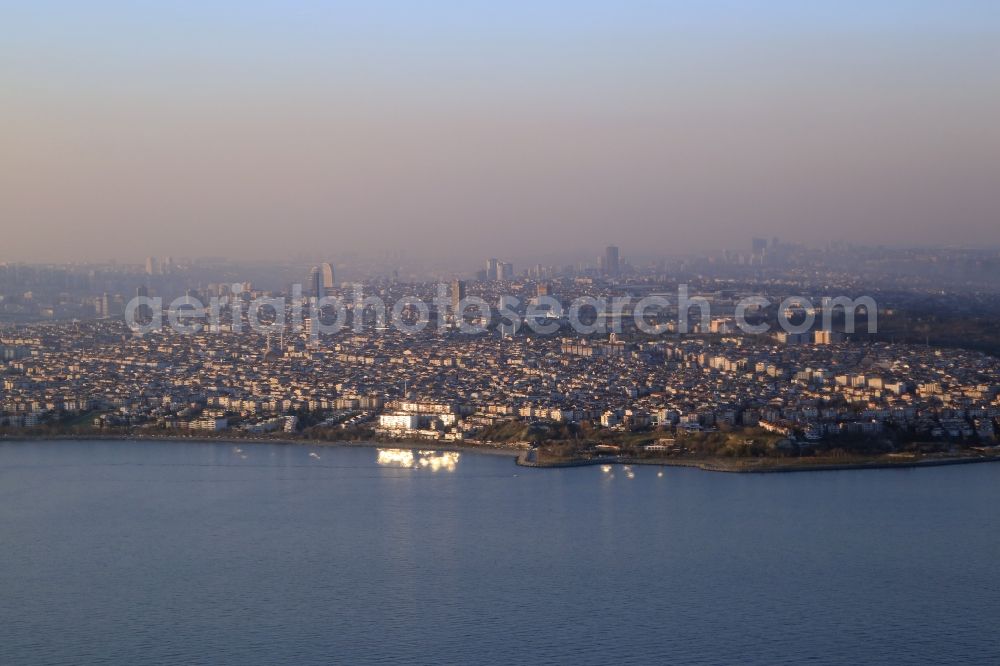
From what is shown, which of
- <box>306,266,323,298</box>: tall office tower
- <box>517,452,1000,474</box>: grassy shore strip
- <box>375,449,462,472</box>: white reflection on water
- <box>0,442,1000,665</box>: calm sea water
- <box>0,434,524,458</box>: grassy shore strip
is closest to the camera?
<box>0,442,1000,665</box>: calm sea water

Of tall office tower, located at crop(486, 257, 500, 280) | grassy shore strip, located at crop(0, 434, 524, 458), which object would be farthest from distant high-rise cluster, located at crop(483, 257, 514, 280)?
grassy shore strip, located at crop(0, 434, 524, 458)

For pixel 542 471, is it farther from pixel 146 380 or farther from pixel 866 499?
pixel 146 380

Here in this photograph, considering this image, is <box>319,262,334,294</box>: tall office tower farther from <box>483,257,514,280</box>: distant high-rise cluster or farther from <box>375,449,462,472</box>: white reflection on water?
<box>375,449,462,472</box>: white reflection on water

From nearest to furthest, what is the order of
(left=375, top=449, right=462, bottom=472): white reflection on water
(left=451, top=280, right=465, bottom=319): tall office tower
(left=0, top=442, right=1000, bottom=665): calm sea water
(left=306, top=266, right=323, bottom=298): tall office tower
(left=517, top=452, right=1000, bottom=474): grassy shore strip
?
(left=0, top=442, right=1000, bottom=665): calm sea water < (left=517, top=452, right=1000, bottom=474): grassy shore strip < (left=375, top=449, right=462, bottom=472): white reflection on water < (left=451, top=280, right=465, bottom=319): tall office tower < (left=306, top=266, right=323, bottom=298): tall office tower

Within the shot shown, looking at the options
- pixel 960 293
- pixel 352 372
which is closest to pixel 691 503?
pixel 352 372

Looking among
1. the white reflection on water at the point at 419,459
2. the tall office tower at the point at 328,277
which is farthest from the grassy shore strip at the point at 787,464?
the tall office tower at the point at 328,277

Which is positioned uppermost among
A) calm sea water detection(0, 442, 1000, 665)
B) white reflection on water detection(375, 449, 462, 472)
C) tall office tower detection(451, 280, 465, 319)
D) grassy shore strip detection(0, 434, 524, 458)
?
tall office tower detection(451, 280, 465, 319)

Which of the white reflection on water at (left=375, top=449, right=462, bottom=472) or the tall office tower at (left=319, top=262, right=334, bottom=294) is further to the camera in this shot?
the tall office tower at (left=319, top=262, right=334, bottom=294)
